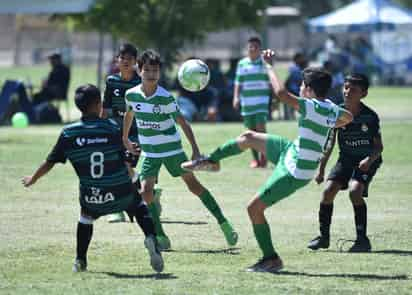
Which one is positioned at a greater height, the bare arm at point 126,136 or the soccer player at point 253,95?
the bare arm at point 126,136

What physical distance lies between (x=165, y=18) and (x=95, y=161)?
25.1m

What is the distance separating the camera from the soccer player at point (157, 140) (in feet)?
34.8

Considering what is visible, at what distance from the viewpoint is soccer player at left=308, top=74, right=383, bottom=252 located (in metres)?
10.7

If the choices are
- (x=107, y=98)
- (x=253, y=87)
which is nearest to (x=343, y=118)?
(x=107, y=98)

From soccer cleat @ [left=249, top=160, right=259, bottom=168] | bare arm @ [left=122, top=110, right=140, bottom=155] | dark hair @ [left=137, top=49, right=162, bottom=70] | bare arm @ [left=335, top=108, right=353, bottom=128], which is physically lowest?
soccer cleat @ [left=249, top=160, right=259, bottom=168]

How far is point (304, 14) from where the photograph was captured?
78.1 meters

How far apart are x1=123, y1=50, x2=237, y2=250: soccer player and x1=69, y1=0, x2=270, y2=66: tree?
74.0 feet

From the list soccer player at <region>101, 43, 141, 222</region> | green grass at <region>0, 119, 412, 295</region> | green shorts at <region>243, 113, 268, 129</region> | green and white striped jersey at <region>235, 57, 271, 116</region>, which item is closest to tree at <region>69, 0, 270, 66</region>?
green and white striped jersey at <region>235, 57, 271, 116</region>

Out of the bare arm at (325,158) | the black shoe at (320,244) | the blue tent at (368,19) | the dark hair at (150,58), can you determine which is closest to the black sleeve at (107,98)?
the dark hair at (150,58)

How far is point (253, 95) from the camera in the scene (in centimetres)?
1855

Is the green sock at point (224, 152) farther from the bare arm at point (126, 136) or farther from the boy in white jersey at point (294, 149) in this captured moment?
the bare arm at point (126, 136)

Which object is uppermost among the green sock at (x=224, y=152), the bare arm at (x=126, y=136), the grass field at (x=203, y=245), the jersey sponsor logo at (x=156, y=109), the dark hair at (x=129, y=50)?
the dark hair at (x=129, y=50)

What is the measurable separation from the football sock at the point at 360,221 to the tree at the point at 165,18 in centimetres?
2286

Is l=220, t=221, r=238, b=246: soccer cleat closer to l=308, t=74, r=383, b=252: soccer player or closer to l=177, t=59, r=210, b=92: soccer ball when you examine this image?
l=308, t=74, r=383, b=252: soccer player
